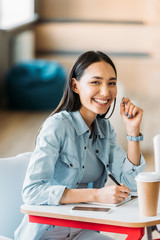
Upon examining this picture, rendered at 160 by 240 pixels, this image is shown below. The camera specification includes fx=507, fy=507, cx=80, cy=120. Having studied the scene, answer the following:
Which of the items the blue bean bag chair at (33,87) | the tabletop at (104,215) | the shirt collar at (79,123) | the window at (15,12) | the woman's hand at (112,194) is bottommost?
the blue bean bag chair at (33,87)

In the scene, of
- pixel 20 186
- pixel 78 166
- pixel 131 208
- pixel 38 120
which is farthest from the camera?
pixel 38 120

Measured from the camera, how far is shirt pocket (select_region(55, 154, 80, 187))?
6.61 feet

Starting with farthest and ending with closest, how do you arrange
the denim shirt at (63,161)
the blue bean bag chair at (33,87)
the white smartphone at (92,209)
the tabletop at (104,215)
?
the blue bean bag chair at (33,87)
the denim shirt at (63,161)
the white smartphone at (92,209)
the tabletop at (104,215)

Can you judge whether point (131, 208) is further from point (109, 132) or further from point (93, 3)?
point (93, 3)

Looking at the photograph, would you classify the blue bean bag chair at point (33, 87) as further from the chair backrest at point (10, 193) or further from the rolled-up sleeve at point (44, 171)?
the rolled-up sleeve at point (44, 171)

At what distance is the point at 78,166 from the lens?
203 cm

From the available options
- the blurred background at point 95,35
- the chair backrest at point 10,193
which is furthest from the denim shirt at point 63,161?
the blurred background at point 95,35

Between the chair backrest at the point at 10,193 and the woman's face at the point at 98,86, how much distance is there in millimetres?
406

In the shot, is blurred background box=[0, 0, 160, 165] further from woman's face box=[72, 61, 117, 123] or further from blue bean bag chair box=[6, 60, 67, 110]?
woman's face box=[72, 61, 117, 123]

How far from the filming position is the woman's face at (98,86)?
6.63 feet

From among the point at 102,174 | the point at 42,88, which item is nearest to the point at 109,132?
the point at 102,174

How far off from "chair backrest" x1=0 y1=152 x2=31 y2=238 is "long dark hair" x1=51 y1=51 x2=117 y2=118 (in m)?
0.29

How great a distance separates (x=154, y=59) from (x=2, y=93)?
3679 mm

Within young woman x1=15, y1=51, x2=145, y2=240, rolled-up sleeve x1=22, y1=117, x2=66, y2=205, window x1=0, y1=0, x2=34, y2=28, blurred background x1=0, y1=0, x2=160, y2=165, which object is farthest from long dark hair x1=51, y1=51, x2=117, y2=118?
blurred background x1=0, y1=0, x2=160, y2=165
